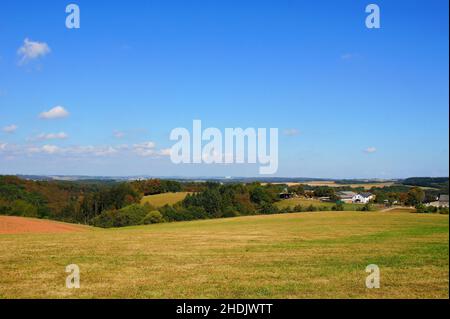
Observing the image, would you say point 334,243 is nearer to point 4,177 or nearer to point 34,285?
point 34,285

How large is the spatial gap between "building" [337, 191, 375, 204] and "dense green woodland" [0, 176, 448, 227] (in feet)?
4.63

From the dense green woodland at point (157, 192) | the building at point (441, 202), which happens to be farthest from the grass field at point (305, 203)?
the building at point (441, 202)

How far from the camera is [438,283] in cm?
1423

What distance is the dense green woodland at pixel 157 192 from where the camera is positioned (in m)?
80.4

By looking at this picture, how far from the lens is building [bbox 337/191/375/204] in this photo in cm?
8725

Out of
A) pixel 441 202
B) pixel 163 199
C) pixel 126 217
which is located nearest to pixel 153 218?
pixel 126 217

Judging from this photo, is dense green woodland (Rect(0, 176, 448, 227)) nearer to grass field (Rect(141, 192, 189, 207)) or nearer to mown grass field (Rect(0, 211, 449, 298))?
grass field (Rect(141, 192, 189, 207))

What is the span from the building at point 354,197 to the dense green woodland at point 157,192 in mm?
1411

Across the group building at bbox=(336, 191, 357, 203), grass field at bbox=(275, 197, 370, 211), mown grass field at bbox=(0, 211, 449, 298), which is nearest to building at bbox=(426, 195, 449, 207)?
grass field at bbox=(275, 197, 370, 211)

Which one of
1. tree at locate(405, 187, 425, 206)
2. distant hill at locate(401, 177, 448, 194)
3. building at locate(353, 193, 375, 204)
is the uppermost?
distant hill at locate(401, 177, 448, 194)

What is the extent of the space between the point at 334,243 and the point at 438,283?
13234 mm

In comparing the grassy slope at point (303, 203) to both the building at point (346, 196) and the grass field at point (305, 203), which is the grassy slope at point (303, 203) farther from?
the building at point (346, 196)
